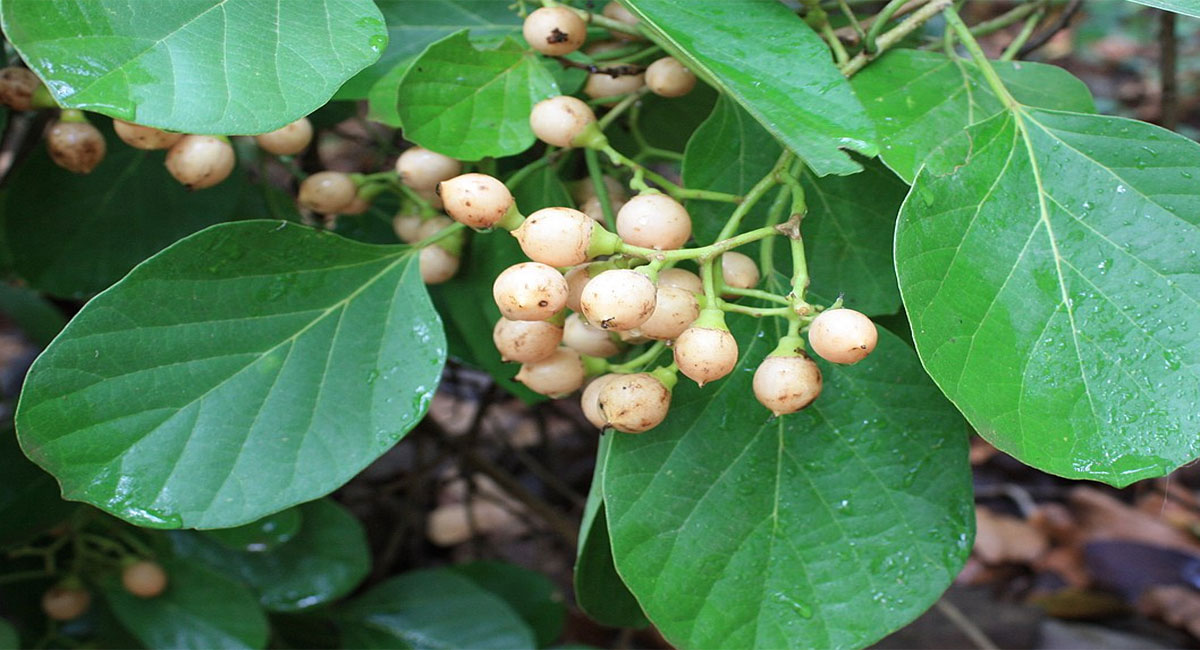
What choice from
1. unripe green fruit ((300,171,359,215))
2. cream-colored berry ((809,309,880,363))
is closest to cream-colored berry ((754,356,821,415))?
cream-colored berry ((809,309,880,363))

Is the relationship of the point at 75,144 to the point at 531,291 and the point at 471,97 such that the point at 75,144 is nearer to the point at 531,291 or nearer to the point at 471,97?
the point at 471,97

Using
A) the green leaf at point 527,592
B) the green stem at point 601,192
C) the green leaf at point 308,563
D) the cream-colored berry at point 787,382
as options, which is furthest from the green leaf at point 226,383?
the green leaf at point 527,592

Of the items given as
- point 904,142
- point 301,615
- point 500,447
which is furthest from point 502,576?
point 904,142

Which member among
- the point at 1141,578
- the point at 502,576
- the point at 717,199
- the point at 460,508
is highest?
the point at 717,199

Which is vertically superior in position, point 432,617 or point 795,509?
point 795,509

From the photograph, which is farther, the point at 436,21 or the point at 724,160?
the point at 436,21

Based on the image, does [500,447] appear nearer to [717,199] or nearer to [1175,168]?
[717,199]

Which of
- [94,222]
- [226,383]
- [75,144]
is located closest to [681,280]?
[226,383]
